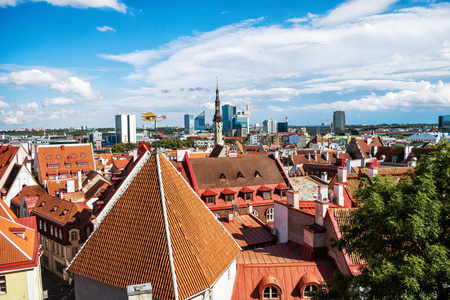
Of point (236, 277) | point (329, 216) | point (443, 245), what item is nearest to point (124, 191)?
point (236, 277)

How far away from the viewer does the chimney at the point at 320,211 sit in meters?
18.7

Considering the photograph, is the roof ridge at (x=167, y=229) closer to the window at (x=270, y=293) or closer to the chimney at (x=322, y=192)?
the window at (x=270, y=293)

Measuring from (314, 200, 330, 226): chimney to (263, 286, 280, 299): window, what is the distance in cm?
480

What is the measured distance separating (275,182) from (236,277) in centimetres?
2134

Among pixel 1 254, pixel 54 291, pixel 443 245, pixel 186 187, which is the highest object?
pixel 186 187

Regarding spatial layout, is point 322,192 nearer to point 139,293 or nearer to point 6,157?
point 139,293

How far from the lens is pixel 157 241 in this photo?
44.9 ft

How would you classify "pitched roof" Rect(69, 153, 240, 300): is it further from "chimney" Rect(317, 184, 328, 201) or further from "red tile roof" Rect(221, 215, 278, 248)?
"chimney" Rect(317, 184, 328, 201)

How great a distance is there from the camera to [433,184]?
1113 cm

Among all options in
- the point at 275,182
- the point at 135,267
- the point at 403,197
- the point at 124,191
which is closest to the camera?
the point at 403,197

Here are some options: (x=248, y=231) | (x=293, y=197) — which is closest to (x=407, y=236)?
(x=293, y=197)

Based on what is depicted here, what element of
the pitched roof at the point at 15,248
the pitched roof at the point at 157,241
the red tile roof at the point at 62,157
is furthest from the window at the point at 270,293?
the red tile roof at the point at 62,157

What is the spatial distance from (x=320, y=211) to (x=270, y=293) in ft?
18.1

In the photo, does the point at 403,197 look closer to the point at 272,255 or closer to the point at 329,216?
the point at 329,216
